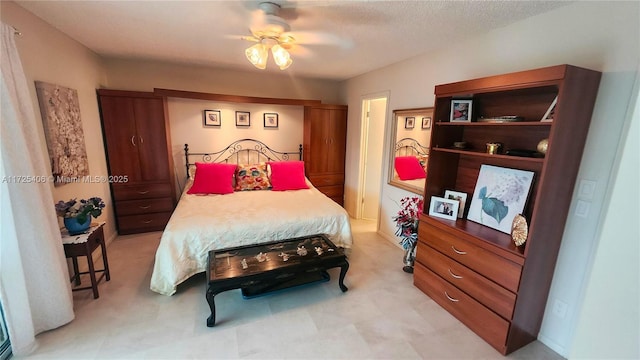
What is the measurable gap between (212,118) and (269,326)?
124 inches

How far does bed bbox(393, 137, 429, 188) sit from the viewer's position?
304 cm

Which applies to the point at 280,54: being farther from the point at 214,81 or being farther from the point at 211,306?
the point at 214,81

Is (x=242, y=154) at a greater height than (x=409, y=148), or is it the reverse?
(x=409, y=148)

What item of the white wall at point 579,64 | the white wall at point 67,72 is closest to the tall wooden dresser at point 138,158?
the white wall at point 67,72

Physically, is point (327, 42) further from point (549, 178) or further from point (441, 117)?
Answer: point (549, 178)

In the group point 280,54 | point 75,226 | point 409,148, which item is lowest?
point 75,226

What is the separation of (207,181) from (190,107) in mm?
1244

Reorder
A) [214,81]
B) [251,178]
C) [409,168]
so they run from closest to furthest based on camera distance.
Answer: [409,168] < [251,178] < [214,81]

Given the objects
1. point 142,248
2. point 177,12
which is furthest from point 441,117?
point 142,248

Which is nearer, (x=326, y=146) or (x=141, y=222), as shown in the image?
(x=141, y=222)

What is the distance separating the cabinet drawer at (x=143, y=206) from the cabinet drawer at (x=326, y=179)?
2.16 m

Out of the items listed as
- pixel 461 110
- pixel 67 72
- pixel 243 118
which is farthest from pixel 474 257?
pixel 67 72

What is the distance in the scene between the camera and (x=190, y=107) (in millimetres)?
3869

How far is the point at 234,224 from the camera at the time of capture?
8.10ft
